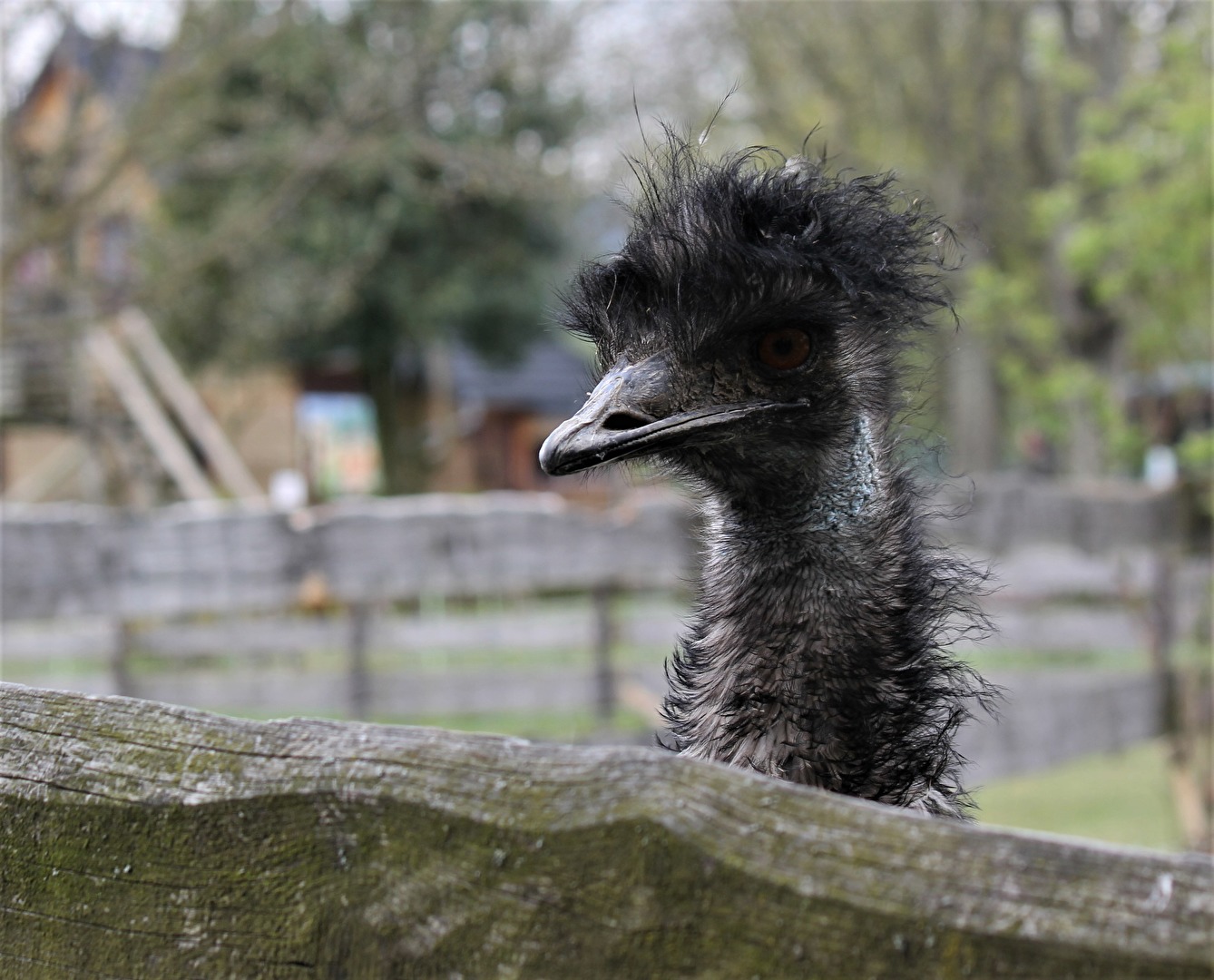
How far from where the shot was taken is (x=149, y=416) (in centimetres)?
1510

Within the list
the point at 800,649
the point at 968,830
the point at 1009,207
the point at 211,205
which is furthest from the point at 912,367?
the point at 211,205

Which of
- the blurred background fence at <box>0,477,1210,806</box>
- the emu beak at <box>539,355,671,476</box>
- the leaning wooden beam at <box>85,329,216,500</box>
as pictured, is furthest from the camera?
the leaning wooden beam at <box>85,329,216,500</box>

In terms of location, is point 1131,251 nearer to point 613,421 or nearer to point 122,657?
point 122,657

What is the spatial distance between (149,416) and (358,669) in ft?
32.1

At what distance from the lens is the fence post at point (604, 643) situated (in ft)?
20.9

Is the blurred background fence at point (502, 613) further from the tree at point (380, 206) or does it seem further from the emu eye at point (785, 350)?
the emu eye at point (785, 350)

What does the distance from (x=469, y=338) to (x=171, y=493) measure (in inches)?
170

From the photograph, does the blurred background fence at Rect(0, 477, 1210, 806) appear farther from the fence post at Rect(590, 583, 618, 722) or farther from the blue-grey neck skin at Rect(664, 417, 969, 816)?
the blue-grey neck skin at Rect(664, 417, 969, 816)

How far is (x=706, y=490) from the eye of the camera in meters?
2.15

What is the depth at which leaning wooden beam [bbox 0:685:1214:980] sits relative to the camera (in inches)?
32.1

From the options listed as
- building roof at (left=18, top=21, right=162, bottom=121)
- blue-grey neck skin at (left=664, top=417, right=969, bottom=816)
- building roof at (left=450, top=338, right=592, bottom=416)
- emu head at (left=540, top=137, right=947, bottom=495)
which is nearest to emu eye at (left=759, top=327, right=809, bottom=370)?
emu head at (left=540, top=137, right=947, bottom=495)

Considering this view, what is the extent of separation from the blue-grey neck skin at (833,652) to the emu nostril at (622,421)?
9.9 inches

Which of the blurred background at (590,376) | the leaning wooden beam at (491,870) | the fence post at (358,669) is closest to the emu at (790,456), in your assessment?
the blurred background at (590,376)

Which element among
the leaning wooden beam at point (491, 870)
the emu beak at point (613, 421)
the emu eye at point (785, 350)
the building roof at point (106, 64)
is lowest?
the leaning wooden beam at point (491, 870)
